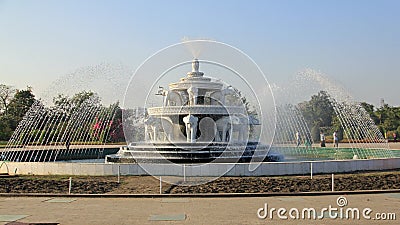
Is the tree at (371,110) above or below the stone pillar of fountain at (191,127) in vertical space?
above

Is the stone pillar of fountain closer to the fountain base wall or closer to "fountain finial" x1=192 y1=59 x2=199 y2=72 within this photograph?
A: "fountain finial" x1=192 y1=59 x2=199 y2=72

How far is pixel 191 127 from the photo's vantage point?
27.0 meters

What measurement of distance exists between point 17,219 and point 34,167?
1091cm

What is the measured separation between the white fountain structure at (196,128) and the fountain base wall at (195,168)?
3.41 m

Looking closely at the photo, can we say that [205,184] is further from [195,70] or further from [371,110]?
[371,110]

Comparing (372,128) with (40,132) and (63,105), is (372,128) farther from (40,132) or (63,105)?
(63,105)

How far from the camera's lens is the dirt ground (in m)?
16.9

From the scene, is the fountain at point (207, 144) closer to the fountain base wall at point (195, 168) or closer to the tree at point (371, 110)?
the fountain base wall at point (195, 168)

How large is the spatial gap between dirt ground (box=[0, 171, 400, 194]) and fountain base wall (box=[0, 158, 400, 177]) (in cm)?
55

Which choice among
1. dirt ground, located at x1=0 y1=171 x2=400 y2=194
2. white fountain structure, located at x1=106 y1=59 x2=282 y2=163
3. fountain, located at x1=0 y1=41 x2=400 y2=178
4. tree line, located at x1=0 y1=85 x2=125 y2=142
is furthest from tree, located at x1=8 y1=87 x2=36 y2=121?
dirt ground, located at x1=0 y1=171 x2=400 y2=194

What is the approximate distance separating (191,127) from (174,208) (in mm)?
13594

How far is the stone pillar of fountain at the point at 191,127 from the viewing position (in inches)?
1056

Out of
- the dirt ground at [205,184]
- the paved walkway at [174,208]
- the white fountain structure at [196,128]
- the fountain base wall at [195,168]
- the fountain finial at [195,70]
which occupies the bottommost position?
the paved walkway at [174,208]

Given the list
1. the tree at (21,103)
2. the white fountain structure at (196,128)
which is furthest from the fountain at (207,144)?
the tree at (21,103)
